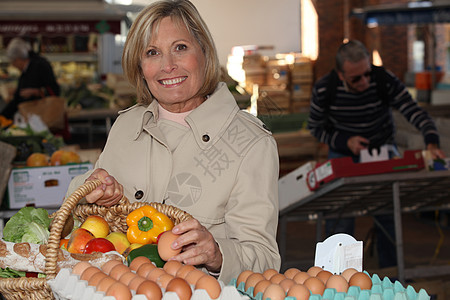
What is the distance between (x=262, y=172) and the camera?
2.24 meters

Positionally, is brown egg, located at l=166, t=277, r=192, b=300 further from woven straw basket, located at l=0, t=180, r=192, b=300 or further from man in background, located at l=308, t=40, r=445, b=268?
man in background, located at l=308, t=40, r=445, b=268

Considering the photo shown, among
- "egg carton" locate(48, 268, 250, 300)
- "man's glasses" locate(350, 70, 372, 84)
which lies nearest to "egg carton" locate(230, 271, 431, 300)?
"egg carton" locate(48, 268, 250, 300)

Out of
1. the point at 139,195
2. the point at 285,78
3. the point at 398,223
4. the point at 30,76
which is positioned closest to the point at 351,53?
the point at 398,223

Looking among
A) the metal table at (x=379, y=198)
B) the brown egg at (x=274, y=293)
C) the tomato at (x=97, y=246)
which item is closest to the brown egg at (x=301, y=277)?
the brown egg at (x=274, y=293)

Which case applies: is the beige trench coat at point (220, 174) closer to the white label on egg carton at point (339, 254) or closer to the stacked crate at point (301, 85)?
the white label on egg carton at point (339, 254)

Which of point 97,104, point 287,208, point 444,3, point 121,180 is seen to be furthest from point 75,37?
point 121,180

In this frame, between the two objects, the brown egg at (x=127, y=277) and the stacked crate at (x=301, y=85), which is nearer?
the brown egg at (x=127, y=277)

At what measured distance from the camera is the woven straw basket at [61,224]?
1855 millimetres

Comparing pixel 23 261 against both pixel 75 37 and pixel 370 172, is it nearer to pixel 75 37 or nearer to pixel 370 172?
pixel 370 172

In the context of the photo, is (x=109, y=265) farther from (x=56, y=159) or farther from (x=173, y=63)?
(x=56, y=159)

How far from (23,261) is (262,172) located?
0.80 m

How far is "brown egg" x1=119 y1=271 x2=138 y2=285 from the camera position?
169cm

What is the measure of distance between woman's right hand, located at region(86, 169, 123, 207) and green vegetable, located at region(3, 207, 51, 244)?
18 centimetres

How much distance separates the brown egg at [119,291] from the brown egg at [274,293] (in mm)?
328
